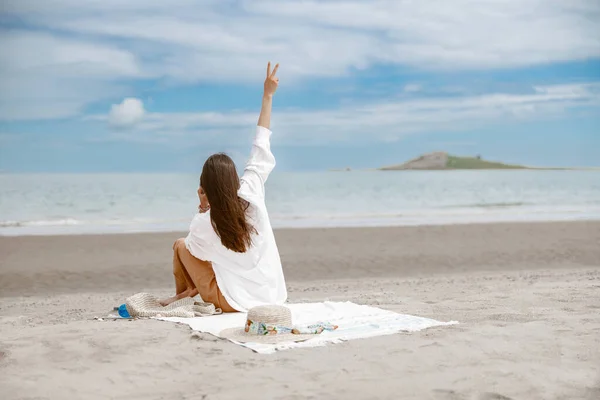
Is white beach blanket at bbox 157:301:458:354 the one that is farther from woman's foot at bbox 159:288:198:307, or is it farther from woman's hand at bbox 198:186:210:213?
woman's hand at bbox 198:186:210:213

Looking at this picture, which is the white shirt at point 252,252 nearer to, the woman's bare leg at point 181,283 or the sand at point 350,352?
the woman's bare leg at point 181,283

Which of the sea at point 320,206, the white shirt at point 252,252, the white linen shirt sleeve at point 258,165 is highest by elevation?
the white linen shirt sleeve at point 258,165

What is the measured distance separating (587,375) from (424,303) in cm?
227

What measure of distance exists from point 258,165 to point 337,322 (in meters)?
1.11

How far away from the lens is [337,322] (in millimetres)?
4422

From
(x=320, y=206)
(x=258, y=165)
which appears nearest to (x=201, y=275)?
(x=258, y=165)

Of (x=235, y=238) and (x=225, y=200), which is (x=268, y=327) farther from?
(x=225, y=200)

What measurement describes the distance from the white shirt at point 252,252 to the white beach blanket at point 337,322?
0.55 ft

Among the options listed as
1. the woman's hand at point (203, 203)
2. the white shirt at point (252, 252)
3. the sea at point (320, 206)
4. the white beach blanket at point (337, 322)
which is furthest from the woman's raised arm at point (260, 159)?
the sea at point (320, 206)

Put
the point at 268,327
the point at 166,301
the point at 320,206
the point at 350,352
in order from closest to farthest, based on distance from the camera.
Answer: the point at 350,352 → the point at 268,327 → the point at 166,301 → the point at 320,206

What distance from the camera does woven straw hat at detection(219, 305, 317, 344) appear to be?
393 cm

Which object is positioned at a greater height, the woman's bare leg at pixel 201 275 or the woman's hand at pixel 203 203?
the woman's hand at pixel 203 203

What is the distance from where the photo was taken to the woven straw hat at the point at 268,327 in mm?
3932

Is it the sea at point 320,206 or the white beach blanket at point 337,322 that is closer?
the white beach blanket at point 337,322
